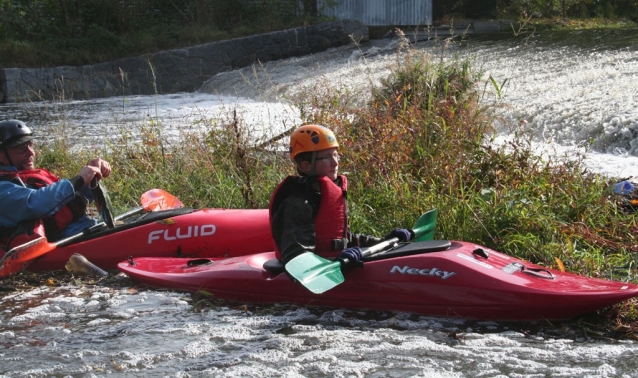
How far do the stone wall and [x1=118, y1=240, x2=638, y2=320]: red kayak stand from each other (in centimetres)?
1193

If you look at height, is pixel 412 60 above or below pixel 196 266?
above

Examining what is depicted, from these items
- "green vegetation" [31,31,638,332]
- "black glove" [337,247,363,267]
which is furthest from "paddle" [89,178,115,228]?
"black glove" [337,247,363,267]

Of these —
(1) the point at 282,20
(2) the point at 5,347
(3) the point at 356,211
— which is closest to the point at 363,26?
(1) the point at 282,20

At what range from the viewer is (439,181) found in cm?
541

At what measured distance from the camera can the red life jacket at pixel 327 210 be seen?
4059 mm

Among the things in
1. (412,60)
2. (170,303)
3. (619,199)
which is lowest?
(170,303)

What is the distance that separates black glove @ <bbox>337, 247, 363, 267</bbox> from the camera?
3926 millimetres

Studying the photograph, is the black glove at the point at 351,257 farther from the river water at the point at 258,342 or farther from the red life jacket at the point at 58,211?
the red life jacket at the point at 58,211

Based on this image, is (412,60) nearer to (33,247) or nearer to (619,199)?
(619,199)

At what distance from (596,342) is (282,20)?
17012 millimetres

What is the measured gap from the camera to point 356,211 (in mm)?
5348

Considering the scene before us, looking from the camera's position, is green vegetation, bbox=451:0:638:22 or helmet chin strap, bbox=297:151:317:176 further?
green vegetation, bbox=451:0:638:22

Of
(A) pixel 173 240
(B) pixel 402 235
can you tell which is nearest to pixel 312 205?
(B) pixel 402 235

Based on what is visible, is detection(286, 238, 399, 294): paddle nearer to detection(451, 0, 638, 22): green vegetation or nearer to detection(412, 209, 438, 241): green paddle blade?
detection(412, 209, 438, 241): green paddle blade
